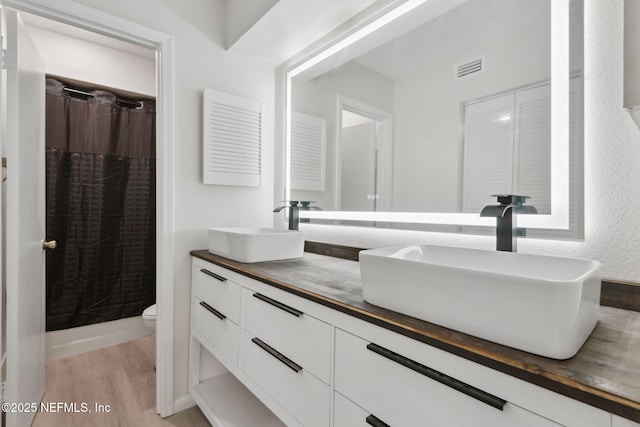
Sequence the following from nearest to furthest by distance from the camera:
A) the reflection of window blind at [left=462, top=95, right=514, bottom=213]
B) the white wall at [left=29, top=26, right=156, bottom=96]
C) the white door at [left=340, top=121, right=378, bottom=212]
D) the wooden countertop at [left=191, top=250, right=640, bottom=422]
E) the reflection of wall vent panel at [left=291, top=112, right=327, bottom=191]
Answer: the wooden countertop at [left=191, top=250, right=640, bottom=422] → the reflection of window blind at [left=462, top=95, right=514, bottom=213] → the white door at [left=340, top=121, right=378, bottom=212] → the reflection of wall vent panel at [left=291, top=112, right=327, bottom=191] → the white wall at [left=29, top=26, right=156, bottom=96]

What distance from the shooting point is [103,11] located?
153 centimetres

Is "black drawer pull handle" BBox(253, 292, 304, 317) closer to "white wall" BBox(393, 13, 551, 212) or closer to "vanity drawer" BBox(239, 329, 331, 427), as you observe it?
"vanity drawer" BBox(239, 329, 331, 427)

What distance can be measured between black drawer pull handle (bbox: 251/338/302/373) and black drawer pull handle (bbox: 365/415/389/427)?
0.94 ft

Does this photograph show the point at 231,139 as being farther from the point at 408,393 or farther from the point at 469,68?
the point at 408,393

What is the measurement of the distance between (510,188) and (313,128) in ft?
3.90

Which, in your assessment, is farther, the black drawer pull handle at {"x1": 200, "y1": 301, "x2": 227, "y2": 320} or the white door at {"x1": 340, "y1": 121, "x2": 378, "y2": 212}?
the white door at {"x1": 340, "y1": 121, "x2": 378, "y2": 212}

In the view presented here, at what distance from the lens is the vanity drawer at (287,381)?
0.92 meters

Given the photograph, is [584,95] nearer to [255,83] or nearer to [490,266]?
[490,266]

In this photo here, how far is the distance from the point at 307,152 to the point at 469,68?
1.02m

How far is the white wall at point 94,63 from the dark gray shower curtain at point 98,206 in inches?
4.6

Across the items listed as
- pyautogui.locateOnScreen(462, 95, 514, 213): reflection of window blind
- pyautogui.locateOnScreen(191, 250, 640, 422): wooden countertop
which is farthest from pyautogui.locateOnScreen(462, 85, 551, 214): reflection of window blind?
pyautogui.locateOnScreen(191, 250, 640, 422): wooden countertop

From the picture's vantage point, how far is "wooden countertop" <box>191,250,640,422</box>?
443 mm

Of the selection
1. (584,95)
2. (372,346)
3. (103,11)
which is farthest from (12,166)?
(584,95)

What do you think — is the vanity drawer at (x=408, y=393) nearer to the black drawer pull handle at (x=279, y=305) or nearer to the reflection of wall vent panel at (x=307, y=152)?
the black drawer pull handle at (x=279, y=305)
